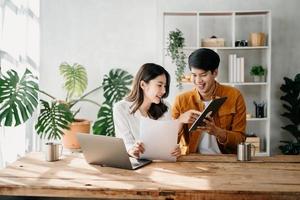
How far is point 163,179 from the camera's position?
2230 millimetres

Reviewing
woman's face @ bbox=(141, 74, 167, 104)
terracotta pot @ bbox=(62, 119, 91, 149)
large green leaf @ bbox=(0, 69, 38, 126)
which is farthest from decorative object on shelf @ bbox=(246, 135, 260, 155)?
large green leaf @ bbox=(0, 69, 38, 126)

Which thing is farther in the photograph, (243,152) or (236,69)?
(236,69)

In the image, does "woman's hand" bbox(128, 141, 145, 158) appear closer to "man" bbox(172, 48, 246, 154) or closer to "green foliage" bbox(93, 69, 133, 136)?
"man" bbox(172, 48, 246, 154)

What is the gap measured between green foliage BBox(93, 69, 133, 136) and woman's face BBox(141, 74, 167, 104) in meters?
1.88

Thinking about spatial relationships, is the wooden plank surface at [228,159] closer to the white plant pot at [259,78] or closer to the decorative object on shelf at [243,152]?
the decorative object on shelf at [243,152]

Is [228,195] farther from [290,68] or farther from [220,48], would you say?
[290,68]

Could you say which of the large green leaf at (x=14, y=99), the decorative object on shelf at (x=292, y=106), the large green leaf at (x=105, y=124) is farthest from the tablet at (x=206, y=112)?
the decorative object on shelf at (x=292, y=106)

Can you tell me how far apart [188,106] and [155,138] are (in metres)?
0.71

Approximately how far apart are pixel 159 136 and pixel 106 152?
0.34m

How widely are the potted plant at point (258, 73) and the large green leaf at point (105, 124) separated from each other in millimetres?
1824

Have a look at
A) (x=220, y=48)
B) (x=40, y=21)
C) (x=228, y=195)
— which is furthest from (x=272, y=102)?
(x=228, y=195)

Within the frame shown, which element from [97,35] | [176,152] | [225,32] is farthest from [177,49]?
[176,152]

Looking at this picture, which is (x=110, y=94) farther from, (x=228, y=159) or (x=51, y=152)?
(x=228, y=159)

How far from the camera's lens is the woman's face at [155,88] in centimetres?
307
